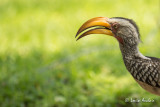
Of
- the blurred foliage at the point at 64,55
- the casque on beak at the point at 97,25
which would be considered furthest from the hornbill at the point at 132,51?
Result: the blurred foliage at the point at 64,55

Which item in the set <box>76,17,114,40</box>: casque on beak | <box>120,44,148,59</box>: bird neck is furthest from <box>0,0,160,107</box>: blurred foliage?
<box>76,17,114,40</box>: casque on beak

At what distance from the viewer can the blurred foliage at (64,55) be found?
437 centimetres

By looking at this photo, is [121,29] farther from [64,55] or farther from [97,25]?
[64,55]

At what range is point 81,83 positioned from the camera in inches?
186

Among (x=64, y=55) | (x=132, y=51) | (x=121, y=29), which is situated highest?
(x=64, y=55)

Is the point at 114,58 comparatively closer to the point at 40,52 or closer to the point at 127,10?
the point at 40,52

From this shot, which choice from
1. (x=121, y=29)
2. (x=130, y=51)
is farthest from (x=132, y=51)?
(x=121, y=29)

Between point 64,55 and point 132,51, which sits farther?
point 64,55

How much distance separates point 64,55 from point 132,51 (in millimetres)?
2994

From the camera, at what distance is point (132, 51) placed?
279cm

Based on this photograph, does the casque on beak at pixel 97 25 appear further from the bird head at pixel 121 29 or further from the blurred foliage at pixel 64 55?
the blurred foliage at pixel 64 55

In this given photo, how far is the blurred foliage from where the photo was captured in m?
4.37

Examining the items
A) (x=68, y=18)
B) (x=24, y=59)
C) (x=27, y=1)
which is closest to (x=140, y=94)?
(x=24, y=59)

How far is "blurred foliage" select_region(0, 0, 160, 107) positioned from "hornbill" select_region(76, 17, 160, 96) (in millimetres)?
188
